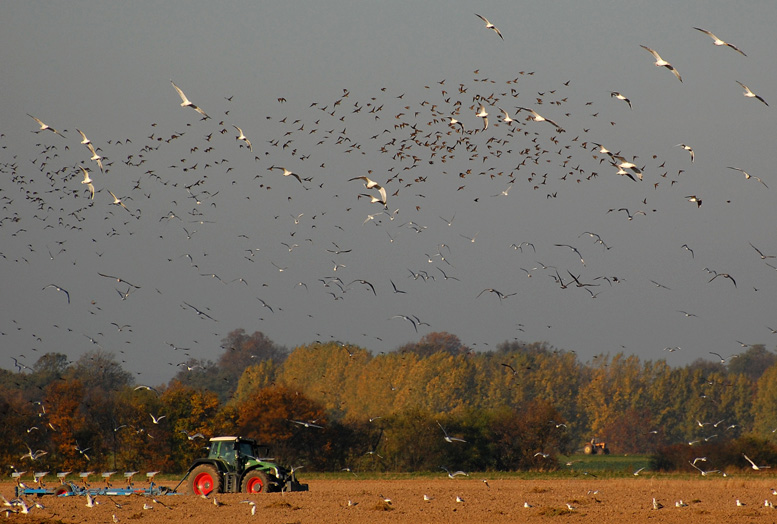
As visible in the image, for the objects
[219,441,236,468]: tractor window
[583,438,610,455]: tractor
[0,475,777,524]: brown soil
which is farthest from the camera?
[583,438,610,455]: tractor

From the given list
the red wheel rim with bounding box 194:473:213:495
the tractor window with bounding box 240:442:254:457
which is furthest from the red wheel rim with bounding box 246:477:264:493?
the red wheel rim with bounding box 194:473:213:495

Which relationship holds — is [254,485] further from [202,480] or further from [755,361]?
[755,361]

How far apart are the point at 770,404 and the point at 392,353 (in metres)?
40.9

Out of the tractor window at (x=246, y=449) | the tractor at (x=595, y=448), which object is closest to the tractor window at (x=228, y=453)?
the tractor window at (x=246, y=449)

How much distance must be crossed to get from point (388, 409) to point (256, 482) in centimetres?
6260

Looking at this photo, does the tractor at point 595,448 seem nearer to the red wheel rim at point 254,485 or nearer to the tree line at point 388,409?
the tree line at point 388,409

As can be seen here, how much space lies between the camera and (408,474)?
4738 cm

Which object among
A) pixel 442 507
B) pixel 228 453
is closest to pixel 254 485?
pixel 228 453

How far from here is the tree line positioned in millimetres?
52281

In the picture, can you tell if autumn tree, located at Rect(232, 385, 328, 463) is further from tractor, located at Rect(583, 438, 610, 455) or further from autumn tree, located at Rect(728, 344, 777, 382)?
autumn tree, located at Rect(728, 344, 777, 382)

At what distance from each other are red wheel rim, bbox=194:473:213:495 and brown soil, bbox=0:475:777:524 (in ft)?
1.72

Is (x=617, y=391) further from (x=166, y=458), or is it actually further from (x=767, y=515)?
(x=767, y=515)

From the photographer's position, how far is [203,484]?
2800 centimetres

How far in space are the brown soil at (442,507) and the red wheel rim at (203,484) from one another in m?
0.52
